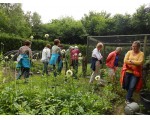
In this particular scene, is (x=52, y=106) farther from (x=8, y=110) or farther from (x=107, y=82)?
(x=107, y=82)

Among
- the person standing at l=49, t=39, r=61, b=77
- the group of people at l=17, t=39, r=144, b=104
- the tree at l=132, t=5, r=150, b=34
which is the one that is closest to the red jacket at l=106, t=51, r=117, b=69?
the group of people at l=17, t=39, r=144, b=104

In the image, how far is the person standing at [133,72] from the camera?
18.6ft

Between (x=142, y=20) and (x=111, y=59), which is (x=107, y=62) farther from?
(x=142, y=20)

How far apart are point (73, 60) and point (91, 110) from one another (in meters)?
3.66

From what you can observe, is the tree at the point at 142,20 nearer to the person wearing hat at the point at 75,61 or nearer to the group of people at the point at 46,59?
the person wearing hat at the point at 75,61

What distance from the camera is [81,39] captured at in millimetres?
24234

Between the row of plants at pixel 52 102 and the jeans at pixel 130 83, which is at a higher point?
the jeans at pixel 130 83

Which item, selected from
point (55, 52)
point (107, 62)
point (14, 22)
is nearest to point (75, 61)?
point (55, 52)

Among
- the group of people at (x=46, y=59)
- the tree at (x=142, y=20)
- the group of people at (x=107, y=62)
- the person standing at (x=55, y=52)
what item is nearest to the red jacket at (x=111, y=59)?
the group of people at (x=107, y=62)

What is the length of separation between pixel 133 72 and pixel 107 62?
6.84 ft

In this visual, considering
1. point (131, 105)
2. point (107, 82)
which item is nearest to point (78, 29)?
point (107, 82)

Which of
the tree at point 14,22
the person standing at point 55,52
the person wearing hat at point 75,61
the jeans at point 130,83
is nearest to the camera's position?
the jeans at point 130,83

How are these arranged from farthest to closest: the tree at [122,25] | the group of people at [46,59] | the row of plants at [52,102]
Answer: the tree at [122,25] → the group of people at [46,59] → the row of plants at [52,102]

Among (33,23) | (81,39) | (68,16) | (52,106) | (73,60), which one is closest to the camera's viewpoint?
(52,106)
